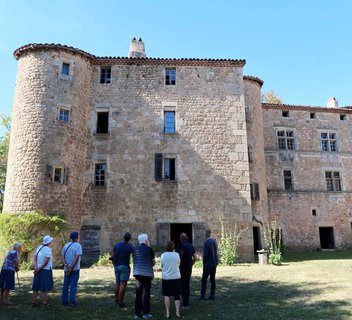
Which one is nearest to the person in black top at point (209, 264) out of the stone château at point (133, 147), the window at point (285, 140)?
the stone château at point (133, 147)

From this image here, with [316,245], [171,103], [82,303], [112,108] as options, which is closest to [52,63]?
A: [112,108]

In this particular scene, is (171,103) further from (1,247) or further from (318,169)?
(318,169)

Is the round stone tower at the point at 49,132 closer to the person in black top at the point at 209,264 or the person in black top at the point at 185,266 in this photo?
the person in black top at the point at 209,264

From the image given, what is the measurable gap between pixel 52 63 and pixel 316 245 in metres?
20.1

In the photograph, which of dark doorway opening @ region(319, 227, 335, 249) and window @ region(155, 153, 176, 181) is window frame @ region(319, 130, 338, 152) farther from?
window @ region(155, 153, 176, 181)

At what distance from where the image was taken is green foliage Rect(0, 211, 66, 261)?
14.3 meters

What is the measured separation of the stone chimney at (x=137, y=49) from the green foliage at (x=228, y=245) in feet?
37.1

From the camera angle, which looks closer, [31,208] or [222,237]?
[31,208]

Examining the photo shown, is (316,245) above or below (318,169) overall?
below

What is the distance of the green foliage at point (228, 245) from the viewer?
15.1 m

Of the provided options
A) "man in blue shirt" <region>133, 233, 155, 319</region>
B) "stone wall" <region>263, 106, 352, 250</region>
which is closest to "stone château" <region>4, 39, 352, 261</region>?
"stone wall" <region>263, 106, 352, 250</region>

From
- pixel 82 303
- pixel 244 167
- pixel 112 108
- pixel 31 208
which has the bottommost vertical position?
pixel 82 303

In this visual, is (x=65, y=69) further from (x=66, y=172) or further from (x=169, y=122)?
(x=169, y=122)

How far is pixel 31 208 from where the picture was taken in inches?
582
